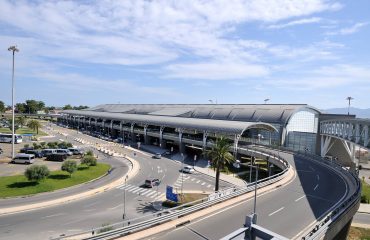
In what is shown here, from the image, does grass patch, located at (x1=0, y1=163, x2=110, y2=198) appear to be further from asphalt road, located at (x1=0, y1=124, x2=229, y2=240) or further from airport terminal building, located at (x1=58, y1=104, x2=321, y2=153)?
airport terminal building, located at (x1=58, y1=104, x2=321, y2=153)

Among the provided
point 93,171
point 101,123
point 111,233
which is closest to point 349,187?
→ point 111,233

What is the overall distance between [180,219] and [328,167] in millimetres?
42989

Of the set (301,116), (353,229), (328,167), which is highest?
(301,116)

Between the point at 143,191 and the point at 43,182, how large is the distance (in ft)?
56.7

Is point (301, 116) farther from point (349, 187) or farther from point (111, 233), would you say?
point (111, 233)

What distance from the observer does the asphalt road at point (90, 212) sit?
35688 millimetres

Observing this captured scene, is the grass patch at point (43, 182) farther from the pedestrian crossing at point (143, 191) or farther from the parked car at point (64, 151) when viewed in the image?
the parked car at point (64, 151)

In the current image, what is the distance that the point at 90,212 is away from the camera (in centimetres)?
4253

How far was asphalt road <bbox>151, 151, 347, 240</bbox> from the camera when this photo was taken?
81.7 ft

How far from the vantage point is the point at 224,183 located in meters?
62.2

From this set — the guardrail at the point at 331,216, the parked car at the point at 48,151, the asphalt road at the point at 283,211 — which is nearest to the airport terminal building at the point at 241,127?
the parked car at the point at 48,151

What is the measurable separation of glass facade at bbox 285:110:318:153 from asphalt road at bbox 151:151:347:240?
4793 centimetres

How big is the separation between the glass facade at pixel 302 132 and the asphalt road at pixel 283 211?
1887 inches

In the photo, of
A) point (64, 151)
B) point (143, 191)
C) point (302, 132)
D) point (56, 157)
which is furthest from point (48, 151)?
point (302, 132)
